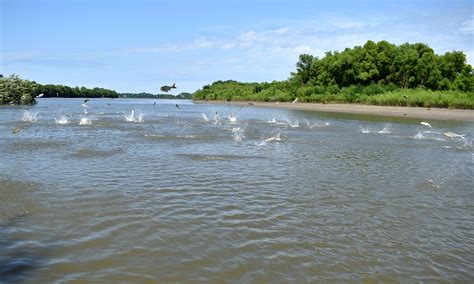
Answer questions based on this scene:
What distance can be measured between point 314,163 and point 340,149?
469 centimetres

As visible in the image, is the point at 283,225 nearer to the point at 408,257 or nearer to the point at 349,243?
the point at 349,243

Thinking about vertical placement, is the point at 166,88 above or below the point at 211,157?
above

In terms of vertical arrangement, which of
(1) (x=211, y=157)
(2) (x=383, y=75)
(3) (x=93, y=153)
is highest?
(2) (x=383, y=75)

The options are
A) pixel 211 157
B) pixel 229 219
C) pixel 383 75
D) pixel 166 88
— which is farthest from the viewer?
pixel 383 75

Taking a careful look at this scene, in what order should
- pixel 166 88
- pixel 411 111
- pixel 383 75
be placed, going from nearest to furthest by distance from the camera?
pixel 166 88 → pixel 411 111 → pixel 383 75

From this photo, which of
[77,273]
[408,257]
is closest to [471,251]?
[408,257]

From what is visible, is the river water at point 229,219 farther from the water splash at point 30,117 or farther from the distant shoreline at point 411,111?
the distant shoreline at point 411,111

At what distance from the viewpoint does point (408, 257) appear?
19.2 feet

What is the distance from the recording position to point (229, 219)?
7.21 metres

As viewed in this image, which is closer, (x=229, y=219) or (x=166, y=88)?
(x=229, y=219)

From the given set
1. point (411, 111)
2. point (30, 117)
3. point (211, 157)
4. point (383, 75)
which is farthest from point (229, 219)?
point (383, 75)

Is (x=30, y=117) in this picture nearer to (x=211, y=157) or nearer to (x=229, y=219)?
(x=211, y=157)

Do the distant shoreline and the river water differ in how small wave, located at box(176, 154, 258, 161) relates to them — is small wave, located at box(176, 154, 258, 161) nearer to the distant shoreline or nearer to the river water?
the river water

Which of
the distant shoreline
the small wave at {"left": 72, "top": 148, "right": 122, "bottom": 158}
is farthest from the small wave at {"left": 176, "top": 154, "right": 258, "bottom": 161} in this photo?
the distant shoreline
